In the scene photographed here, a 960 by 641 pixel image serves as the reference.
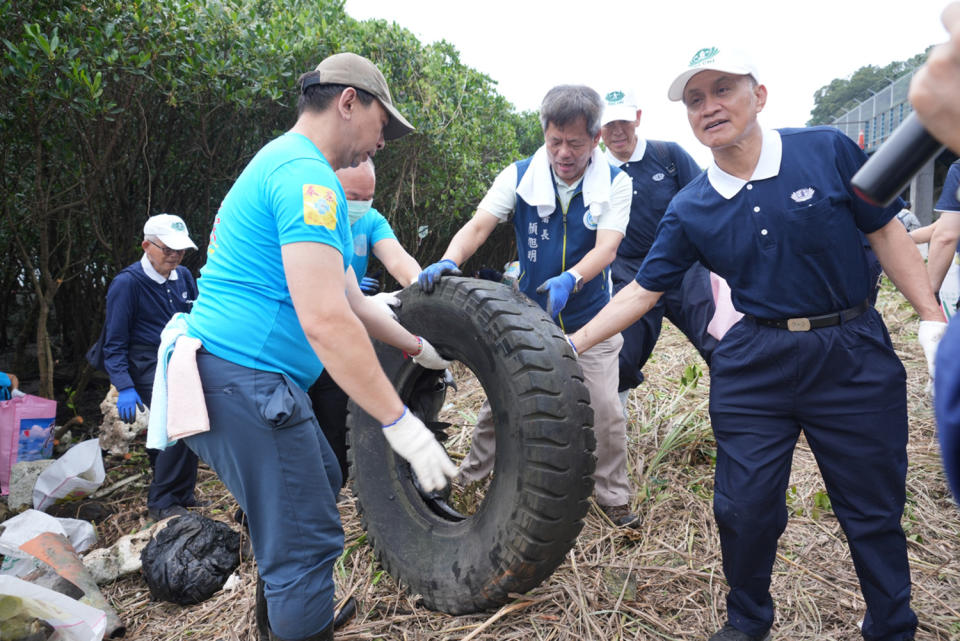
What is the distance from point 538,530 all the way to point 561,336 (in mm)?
670

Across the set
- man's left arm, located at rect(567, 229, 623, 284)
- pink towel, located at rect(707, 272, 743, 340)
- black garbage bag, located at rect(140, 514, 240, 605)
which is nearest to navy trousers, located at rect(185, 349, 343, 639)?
black garbage bag, located at rect(140, 514, 240, 605)

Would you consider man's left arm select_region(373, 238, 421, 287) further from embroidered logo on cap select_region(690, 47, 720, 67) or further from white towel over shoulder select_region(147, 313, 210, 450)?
embroidered logo on cap select_region(690, 47, 720, 67)

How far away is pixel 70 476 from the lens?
11.1ft

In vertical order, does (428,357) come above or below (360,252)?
below

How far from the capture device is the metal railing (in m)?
18.6

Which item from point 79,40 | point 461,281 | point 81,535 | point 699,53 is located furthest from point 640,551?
point 79,40

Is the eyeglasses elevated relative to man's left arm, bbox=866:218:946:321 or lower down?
lower down

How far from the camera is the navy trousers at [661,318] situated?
3.59 metres

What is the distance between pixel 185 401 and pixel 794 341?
6.15ft

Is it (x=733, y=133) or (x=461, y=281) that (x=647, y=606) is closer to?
(x=461, y=281)

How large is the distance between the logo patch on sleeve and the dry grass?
1539mm

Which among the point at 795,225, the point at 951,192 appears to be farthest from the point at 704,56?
the point at 951,192

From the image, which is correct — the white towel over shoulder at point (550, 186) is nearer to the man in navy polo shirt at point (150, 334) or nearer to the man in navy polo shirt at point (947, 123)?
the man in navy polo shirt at point (947, 123)

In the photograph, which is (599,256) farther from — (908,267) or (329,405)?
(329,405)
